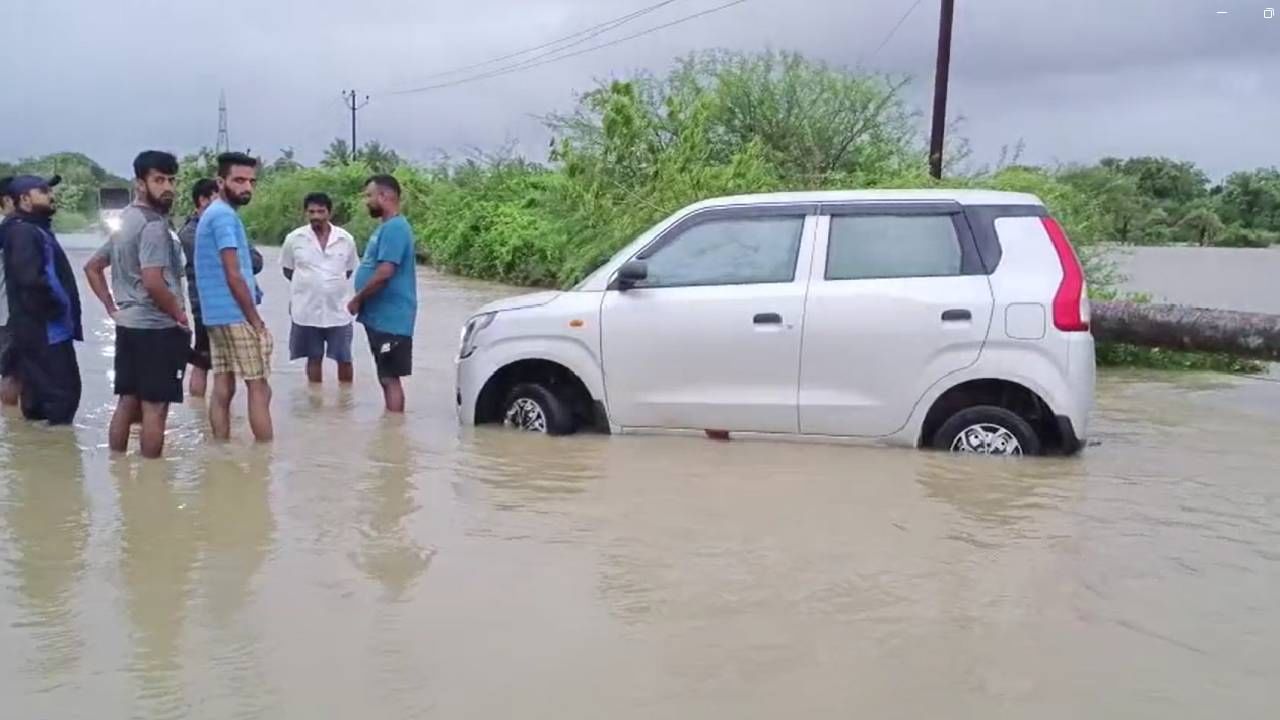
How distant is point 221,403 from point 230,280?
0.98 m

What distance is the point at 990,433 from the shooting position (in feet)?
22.1

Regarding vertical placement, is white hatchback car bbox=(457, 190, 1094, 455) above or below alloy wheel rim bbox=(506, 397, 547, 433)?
above

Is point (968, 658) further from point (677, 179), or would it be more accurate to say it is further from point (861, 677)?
point (677, 179)

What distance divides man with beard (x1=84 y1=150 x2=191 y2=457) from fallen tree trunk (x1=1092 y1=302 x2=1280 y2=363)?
8307 mm

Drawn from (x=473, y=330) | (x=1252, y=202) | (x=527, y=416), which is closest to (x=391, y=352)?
A: (x=473, y=330)

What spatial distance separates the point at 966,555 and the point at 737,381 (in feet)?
6.75

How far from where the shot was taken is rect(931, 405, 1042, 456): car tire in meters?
6.70

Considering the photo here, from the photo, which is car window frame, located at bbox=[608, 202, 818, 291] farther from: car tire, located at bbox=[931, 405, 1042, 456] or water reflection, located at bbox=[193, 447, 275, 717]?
water reflection, located at bbox=[193, 447, 275, 717]

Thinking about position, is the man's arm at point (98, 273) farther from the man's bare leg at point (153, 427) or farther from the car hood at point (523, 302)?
the car hood at point (523, 302)

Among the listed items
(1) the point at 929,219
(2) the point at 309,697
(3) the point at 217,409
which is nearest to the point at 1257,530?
(1) the point at 929,219

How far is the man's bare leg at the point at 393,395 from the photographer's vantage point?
865 centimetres

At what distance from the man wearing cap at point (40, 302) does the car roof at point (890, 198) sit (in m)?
4.12

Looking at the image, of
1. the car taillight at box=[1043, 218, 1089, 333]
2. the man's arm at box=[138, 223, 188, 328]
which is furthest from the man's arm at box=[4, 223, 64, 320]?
the car taillight at box=[1043, 218, 1089, 333]

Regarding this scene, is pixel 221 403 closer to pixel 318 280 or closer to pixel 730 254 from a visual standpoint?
pixel 318 280
